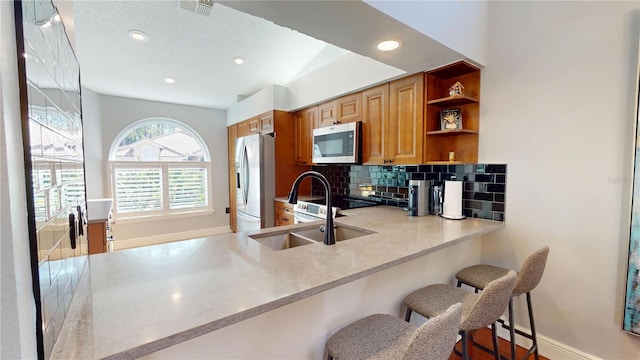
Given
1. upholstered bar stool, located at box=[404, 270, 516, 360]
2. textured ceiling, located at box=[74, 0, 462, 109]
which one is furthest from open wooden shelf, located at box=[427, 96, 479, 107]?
upholstered bar stool, located at box=[404, 270, 516, 360]

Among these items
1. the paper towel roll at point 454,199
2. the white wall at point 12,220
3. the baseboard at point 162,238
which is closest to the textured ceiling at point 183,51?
the paper towel roll at point 454,199

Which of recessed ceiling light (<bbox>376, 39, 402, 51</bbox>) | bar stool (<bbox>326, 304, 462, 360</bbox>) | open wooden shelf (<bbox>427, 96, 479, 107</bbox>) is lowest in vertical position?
bar stool (<bbox>326, 304, 462, 360</bbox>)

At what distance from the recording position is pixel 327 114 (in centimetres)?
316

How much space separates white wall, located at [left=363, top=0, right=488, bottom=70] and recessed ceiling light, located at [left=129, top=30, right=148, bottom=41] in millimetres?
2348

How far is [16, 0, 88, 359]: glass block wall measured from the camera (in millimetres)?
511

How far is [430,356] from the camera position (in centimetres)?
84

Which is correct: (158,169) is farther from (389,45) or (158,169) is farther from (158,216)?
(389,45)

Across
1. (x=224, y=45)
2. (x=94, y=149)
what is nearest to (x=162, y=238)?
(x=94, y=149)

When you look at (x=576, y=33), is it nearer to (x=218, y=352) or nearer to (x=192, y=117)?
(x=218, y=352)

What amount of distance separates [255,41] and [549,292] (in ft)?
11.0

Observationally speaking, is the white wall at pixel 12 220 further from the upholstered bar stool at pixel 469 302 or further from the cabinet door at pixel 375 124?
the cabinet door at pixel 375 124

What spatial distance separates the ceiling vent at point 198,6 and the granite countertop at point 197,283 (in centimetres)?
179

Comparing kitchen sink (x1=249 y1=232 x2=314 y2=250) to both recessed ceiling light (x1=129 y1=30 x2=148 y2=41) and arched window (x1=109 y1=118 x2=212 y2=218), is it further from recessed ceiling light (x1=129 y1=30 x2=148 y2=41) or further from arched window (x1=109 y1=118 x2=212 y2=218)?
arched window (x1=109 y1=118 x2=212 y2=218)

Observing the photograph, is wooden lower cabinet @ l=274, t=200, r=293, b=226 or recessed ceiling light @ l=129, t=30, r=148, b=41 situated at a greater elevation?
recessed ceiling light @ l=129, t=30, r=148, b=41
